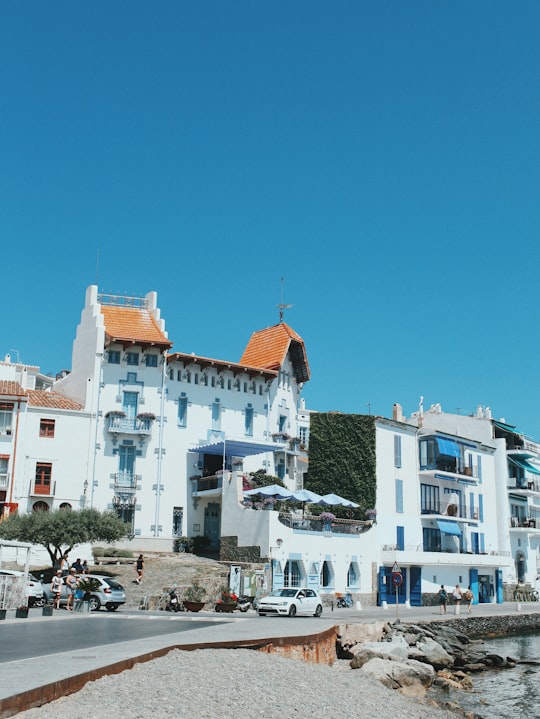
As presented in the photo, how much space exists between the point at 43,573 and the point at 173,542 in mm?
11015

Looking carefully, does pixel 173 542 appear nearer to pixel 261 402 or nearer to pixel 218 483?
pixel 218 483

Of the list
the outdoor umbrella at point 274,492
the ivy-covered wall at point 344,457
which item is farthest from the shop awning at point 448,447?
the outdoor umbrella at point 274,492

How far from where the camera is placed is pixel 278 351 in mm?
63531

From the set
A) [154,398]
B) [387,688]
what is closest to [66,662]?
[387,688]

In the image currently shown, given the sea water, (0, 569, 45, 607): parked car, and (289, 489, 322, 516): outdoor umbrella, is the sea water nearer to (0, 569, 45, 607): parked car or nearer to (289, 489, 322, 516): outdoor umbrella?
(289, 489, 322, 516): outdoor umbrella

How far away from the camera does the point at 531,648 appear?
4225cm

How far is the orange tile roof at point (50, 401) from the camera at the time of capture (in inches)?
2090

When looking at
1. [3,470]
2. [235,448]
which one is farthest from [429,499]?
[3,470]

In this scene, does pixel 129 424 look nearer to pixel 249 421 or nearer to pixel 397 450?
pixel 249 421

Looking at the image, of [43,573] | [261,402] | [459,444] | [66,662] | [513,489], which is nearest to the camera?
[66,662]

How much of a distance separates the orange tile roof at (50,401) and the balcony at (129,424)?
231 cm

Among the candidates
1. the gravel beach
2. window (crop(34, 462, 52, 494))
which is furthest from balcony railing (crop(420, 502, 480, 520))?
the gravel beach

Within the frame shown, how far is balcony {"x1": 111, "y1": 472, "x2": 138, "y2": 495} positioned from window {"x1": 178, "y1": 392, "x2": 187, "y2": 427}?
5163mm

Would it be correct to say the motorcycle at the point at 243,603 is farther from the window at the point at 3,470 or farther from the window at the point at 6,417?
the window at the point at 6,417
